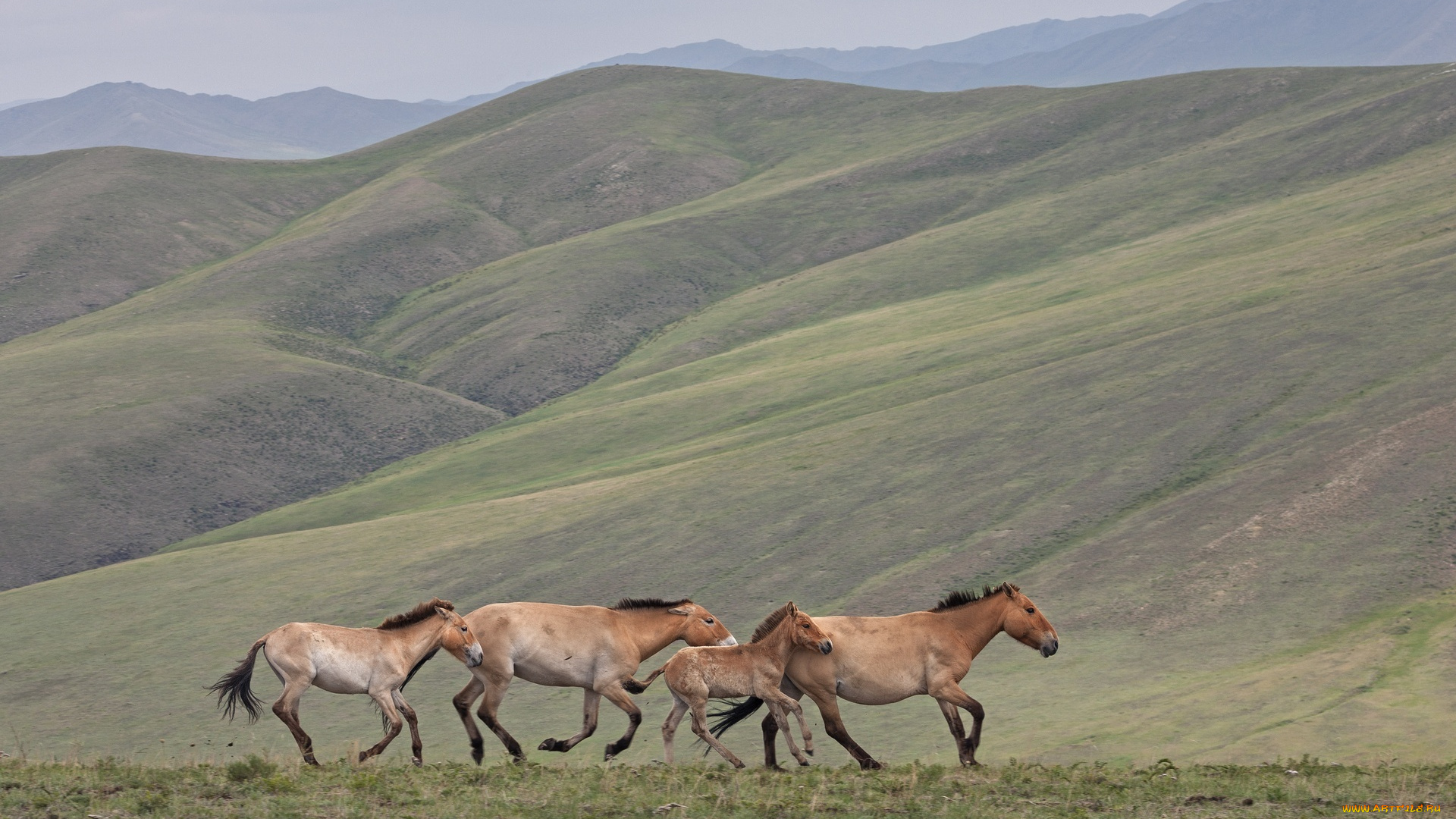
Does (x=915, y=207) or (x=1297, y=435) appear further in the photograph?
(x=915, y=207)

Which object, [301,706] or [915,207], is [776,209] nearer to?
[915,207]

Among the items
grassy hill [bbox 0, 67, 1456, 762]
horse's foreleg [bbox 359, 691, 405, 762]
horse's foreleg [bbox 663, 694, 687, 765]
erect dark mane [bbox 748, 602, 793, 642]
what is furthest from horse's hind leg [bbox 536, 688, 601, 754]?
grassy hill [bbox 0, 67, 1456, 762]

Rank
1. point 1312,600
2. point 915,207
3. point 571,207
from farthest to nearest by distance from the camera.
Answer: point 571,207 < point 915,207 < point 1312,600

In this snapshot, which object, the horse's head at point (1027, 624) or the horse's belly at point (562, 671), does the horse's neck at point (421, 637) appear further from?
the horse's head at point (1027, 624)

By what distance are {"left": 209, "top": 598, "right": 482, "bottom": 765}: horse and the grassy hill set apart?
Result: 6290mm

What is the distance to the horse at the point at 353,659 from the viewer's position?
17156 millimetres

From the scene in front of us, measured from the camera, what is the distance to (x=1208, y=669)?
30.8 m

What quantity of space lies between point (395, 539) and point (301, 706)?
2255 cm

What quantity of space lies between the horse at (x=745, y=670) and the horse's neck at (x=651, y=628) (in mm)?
1396

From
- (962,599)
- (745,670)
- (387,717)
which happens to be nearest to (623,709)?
(745,670)

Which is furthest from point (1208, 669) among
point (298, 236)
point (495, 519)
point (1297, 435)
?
point (298, 236)

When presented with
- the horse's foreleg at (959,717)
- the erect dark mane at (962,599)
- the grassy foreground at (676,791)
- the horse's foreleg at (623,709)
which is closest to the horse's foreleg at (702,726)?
the grassy foreground at (676,791)

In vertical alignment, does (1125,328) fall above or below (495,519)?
above

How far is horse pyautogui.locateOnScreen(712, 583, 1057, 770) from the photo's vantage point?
54.1 feet
